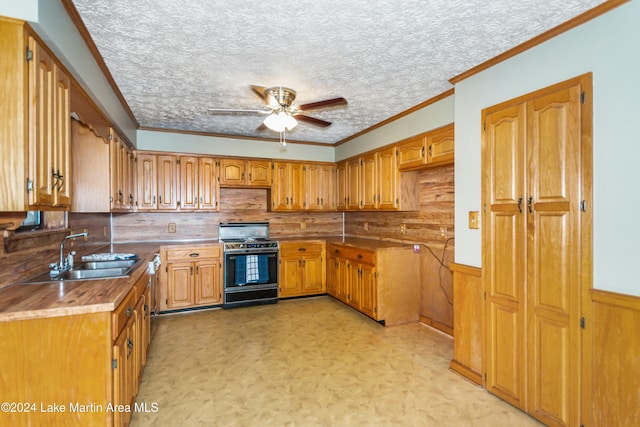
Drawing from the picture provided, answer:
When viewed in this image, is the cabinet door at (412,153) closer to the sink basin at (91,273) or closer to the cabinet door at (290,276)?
the cabinet door at (290,276)

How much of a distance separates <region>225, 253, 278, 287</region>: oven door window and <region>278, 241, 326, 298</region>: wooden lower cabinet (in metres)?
0.17

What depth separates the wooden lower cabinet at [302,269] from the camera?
4848mm

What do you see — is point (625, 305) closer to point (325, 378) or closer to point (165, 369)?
point (325, 378)

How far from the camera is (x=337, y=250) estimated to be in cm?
479

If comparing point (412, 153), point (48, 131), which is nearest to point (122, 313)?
point (48, 131)

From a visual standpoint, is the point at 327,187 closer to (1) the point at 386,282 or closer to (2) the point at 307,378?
(1) the point at 386,282

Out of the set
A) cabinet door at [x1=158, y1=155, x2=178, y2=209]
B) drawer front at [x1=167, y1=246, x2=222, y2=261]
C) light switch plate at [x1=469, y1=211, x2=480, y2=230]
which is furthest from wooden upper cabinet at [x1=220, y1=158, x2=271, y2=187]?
light switch plate at [x1=469, y1=211, x2=480, y2=230]

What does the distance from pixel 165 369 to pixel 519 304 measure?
9.46 ft

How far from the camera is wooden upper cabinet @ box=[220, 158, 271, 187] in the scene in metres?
4.75

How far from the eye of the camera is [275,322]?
3.98 meters

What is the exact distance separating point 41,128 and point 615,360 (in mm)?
3188

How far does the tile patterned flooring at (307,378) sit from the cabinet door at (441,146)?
6.22ft

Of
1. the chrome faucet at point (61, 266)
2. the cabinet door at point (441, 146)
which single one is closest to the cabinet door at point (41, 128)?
the chrome faucet at point (61, 266)

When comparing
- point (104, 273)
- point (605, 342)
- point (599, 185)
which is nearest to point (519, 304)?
point (605, 342)
